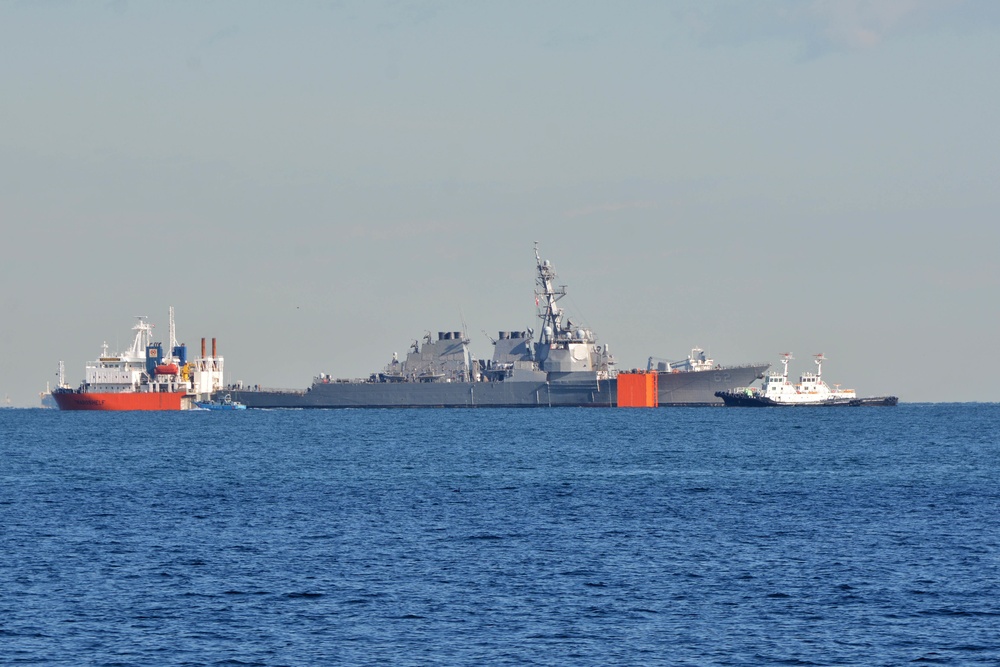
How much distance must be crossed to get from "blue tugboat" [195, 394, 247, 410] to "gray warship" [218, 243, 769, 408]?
10052 millimetres

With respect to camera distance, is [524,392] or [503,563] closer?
[503,563]

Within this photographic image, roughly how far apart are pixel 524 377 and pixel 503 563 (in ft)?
392

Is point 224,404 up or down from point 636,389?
down

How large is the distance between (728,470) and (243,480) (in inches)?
851

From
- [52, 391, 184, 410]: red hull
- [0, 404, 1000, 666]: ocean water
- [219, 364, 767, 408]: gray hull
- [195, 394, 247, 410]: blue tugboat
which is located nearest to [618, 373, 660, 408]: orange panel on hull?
[219, 364, 767, 408]: gray hull

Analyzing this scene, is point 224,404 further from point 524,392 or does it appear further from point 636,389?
point 636,389

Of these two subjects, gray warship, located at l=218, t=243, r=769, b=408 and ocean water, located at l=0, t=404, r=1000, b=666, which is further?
gray warship, located at l=218, t=243, r=769, b=408

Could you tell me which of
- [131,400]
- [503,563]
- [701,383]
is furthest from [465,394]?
[503,563]

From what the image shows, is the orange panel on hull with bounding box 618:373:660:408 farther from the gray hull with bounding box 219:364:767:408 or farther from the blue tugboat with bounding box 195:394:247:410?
the blue tugboat with bounding box 195:394:247:410

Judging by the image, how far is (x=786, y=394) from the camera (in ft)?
486

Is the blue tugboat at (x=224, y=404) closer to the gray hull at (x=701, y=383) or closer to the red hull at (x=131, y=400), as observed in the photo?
the red hull at (x=131, y=400)

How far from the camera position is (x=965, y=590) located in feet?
85.9

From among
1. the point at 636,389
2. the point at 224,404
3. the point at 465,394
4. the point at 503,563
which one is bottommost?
the point at 503,563

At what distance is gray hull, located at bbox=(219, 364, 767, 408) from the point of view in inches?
5851
